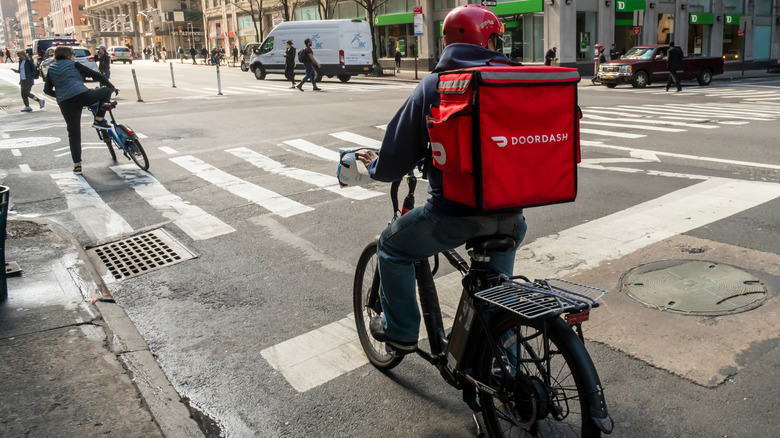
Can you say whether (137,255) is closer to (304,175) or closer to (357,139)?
(304,175)

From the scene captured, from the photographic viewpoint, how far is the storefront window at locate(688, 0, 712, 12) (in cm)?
4022

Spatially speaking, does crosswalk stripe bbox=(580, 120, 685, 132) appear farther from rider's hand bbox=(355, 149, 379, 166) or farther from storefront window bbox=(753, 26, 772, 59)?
storefront window bbox=(753, 26, 772, 59)

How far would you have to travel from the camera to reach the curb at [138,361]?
11.2ft

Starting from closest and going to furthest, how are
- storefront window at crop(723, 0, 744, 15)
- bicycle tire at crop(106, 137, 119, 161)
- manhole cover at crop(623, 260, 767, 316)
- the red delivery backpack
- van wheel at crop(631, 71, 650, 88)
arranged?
the red delivery backpack
manhole cover at crop(623, 260, 767, 316)
bicycle tire at crop(106, 137, 119, 161)
van wheel at crop(631, 71, 650, 88)
storefront window at crop(723, 0, 744, 15)

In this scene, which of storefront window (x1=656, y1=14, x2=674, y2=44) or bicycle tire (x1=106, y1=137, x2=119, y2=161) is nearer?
bicycle tire (x1=106, y1=137, x2=119, y2=161)

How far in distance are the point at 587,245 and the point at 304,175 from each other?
16.4 feet

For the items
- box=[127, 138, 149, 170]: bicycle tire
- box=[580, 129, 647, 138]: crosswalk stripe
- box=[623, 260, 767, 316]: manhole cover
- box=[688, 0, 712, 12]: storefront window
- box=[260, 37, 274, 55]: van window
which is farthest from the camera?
box=[688, 0, 712, 12]: storefront window

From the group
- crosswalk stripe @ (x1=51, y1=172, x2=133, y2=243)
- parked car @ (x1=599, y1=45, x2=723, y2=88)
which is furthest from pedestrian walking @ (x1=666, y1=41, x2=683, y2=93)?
crosswalk stripe @ (x1=51, y1=172, x2=133, y2=243)

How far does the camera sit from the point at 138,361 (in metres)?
4.09

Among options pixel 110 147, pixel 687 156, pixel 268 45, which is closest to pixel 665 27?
pixel 268 45

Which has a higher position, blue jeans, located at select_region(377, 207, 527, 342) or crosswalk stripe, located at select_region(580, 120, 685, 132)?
blue jeans, located at select_region(377, 207, 527, 342)

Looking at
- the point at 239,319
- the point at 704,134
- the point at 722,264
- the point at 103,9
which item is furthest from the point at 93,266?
the point at 103,9

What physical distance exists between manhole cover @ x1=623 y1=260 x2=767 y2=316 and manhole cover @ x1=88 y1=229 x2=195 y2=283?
13.2ft

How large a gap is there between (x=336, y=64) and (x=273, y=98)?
404 inches
